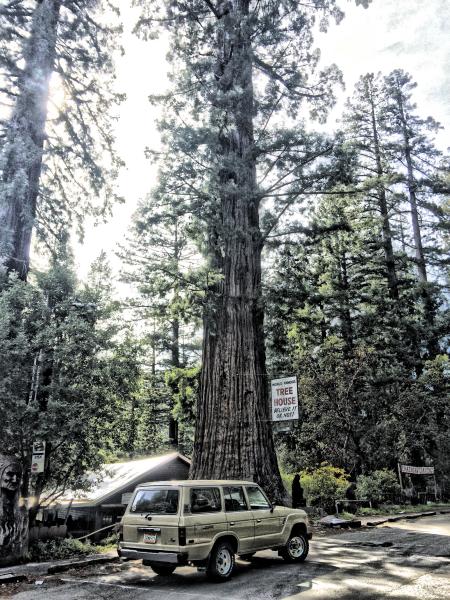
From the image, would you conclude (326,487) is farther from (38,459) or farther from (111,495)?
(38,459)

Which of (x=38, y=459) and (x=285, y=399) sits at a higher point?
(x=285, y=399)

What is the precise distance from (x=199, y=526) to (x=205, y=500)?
0.46 m

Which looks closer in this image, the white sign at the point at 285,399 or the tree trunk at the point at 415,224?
the white sign at the point at 285,399

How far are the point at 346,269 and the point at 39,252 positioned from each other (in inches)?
774

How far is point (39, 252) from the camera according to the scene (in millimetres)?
15172

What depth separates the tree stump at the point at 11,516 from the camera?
8758 millimetres

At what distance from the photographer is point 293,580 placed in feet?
23.4

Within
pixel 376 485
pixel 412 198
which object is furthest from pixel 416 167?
pixel 376 485

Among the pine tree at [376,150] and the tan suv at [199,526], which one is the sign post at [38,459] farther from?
the pine tree at [376,150]

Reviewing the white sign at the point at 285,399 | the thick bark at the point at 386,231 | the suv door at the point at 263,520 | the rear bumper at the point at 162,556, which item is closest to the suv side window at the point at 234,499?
the suv door at the point at 263,520

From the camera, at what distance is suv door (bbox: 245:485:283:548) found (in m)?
7.93

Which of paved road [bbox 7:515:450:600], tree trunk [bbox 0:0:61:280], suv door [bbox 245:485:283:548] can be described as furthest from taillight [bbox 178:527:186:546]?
tree trunk [bbox 0:0:61:280]

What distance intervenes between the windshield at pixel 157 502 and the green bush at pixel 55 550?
3.17 m

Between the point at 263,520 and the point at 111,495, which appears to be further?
the point at 111,495
